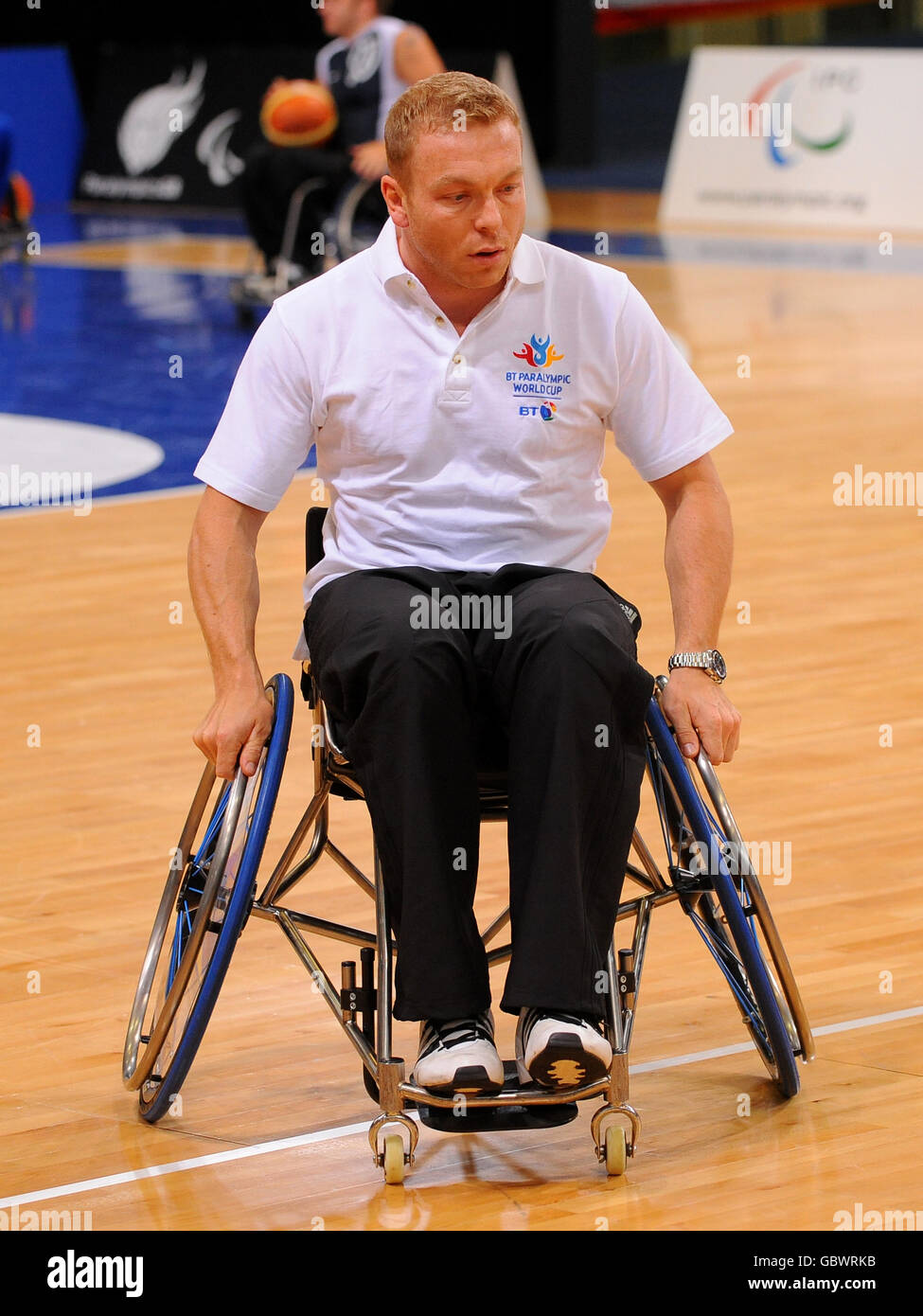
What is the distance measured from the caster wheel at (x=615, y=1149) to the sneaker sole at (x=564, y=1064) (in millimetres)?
74

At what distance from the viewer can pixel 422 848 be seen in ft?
8.23

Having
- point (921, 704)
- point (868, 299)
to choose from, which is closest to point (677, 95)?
point (868, 299)

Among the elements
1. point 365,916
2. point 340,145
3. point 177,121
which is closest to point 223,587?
point 365,916

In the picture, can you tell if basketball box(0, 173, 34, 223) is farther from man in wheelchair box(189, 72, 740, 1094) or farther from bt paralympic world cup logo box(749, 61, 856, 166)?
man in wheelchair box(189, 72, 740, 1094)

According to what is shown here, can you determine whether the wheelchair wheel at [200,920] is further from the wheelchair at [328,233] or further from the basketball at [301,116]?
the basketball at [301,116]

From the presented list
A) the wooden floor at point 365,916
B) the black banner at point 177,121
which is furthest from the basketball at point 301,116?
the black banner at point 177,121

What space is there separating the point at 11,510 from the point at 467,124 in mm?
4364

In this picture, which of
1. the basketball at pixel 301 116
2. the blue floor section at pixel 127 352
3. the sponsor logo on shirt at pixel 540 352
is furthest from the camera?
the basketball at pixel 301 116

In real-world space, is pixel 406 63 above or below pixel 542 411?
above

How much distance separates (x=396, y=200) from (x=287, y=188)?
7.73m

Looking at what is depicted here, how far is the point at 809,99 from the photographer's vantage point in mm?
13242

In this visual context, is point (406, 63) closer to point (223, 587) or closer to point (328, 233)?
point (328, 233)

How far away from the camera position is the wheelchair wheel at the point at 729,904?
8.62 feet

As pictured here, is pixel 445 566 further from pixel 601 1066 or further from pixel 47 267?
pixel 47 267
